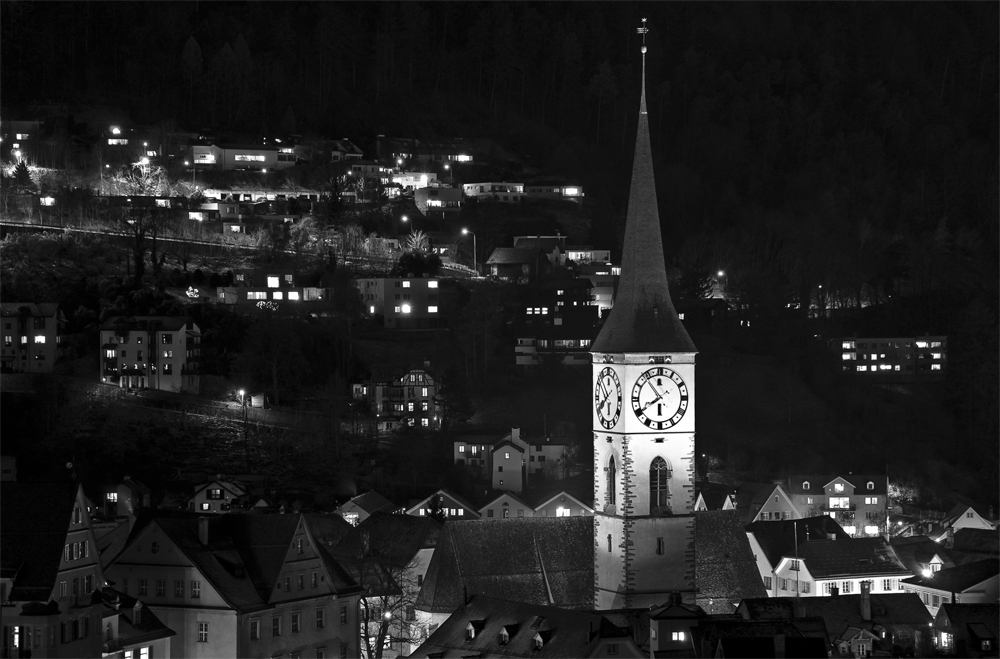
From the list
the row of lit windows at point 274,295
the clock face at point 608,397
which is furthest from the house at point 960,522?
the row of lit windows at point 274,295

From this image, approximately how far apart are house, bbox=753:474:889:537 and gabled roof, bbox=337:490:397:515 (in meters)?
22.1

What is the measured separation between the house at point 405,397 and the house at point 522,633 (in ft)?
237

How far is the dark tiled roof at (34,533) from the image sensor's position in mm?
40531

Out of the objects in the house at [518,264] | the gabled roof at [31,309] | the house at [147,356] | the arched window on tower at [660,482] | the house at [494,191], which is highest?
the house at [494,191]

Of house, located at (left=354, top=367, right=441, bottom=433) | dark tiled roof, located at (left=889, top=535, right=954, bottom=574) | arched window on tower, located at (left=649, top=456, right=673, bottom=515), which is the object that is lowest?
dark tiled roof, located at (left=889, top=535, right=954, bottom=574)

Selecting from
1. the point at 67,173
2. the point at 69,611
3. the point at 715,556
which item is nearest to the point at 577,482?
the point at 715,556

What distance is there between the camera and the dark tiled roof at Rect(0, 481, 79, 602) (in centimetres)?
4053

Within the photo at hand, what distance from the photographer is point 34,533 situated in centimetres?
4141

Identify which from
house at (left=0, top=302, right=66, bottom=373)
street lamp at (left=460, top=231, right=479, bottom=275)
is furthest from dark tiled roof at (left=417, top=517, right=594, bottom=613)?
street lamp at (left=460, top=231, right=479, bottom=275)

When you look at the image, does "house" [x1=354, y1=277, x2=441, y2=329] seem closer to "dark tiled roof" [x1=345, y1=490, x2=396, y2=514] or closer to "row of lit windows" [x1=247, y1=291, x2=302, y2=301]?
"row of lit windows" [x1=247, y1=291, x2=302, y2=301]

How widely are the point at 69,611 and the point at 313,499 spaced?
198 feet

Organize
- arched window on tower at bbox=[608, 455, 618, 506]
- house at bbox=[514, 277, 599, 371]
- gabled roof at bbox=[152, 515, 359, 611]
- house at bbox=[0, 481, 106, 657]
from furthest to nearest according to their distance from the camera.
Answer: house at bbox=[514, 277, 599, 371]
arched window on tower at bbox=[608, 455, 618, 506]
gabled roof at bbox=[152, 515, 359, 611]
house at bbox=[0, 481, 106, 657]

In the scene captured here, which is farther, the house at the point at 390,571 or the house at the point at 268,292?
the house at the point at 268,292

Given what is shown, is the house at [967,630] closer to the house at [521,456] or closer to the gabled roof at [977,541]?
the gabled roof at [977,541]
